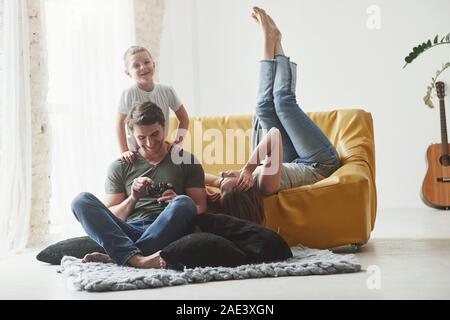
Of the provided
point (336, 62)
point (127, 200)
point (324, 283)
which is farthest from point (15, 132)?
point (336, 62)

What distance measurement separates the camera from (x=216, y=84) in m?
6.66

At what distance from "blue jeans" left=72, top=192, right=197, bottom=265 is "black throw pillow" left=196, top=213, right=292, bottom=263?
0.09 metres

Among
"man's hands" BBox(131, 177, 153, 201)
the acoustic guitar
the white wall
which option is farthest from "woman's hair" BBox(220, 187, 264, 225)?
the white wall

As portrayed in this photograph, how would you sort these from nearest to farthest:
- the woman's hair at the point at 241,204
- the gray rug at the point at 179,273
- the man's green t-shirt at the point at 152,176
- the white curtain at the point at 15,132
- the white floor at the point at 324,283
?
1. the white floor at the point at 324,283
2. the gray rug at the point at 179,273
3. the man's green t-shirt at the point at 152,176
4. the woman's hair at the point at 241,204
5. the white curtain at the point at 15,132

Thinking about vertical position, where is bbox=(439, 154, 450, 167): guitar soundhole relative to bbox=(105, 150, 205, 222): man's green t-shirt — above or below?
below

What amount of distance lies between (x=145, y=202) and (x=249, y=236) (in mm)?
526

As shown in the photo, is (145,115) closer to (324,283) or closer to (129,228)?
(129,228)

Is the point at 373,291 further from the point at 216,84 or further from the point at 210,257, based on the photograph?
the point at 216,84

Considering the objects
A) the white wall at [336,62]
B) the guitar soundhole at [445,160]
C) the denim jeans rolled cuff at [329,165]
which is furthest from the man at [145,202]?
the guitar soundhole at [445,160]

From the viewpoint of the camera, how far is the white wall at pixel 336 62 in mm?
6242

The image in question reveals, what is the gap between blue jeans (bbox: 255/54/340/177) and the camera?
380 cm

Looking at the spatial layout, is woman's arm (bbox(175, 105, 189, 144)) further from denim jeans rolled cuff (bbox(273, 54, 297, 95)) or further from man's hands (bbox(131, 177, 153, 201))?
man's hands (bbox(131, 177, 153, 201))

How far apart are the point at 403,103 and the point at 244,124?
2372 mm

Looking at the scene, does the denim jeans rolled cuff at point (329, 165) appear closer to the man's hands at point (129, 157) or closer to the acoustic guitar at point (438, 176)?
the man's hands at point (129, 157)
